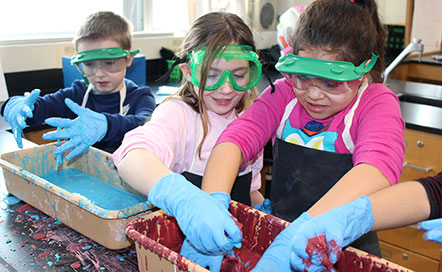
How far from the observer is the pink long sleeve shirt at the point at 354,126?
3.39 feet

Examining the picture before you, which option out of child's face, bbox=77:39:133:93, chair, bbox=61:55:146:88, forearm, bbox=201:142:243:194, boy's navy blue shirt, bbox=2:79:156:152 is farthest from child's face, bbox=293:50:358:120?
chair, bbox=61:55:146:88

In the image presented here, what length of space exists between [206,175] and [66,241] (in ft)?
1.38

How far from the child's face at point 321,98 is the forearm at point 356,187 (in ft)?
0.69

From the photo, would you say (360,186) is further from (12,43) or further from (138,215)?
(12,43)

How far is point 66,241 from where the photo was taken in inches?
43.6

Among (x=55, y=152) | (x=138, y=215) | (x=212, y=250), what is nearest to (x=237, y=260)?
(x=212, y=250)

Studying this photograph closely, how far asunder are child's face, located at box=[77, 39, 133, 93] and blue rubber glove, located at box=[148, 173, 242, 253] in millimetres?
1007

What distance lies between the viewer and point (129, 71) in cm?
288

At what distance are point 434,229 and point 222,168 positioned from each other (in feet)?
1.81

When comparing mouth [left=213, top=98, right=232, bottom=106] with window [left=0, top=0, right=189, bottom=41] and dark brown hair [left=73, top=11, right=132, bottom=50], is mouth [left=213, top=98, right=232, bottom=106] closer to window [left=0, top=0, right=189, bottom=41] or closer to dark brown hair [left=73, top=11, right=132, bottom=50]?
dark brown hair [left=73, top=11, right=132, bottom=50]

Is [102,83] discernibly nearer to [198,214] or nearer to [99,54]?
[99,54]

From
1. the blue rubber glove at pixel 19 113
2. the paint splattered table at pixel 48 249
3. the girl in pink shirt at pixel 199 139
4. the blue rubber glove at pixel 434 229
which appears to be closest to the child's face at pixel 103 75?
the blue rubber glove at pixel 19 113

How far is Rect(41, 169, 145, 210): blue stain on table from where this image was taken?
1422 mm

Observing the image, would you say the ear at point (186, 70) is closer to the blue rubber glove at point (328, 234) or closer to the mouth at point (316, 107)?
the mouth at point (316, 107)
